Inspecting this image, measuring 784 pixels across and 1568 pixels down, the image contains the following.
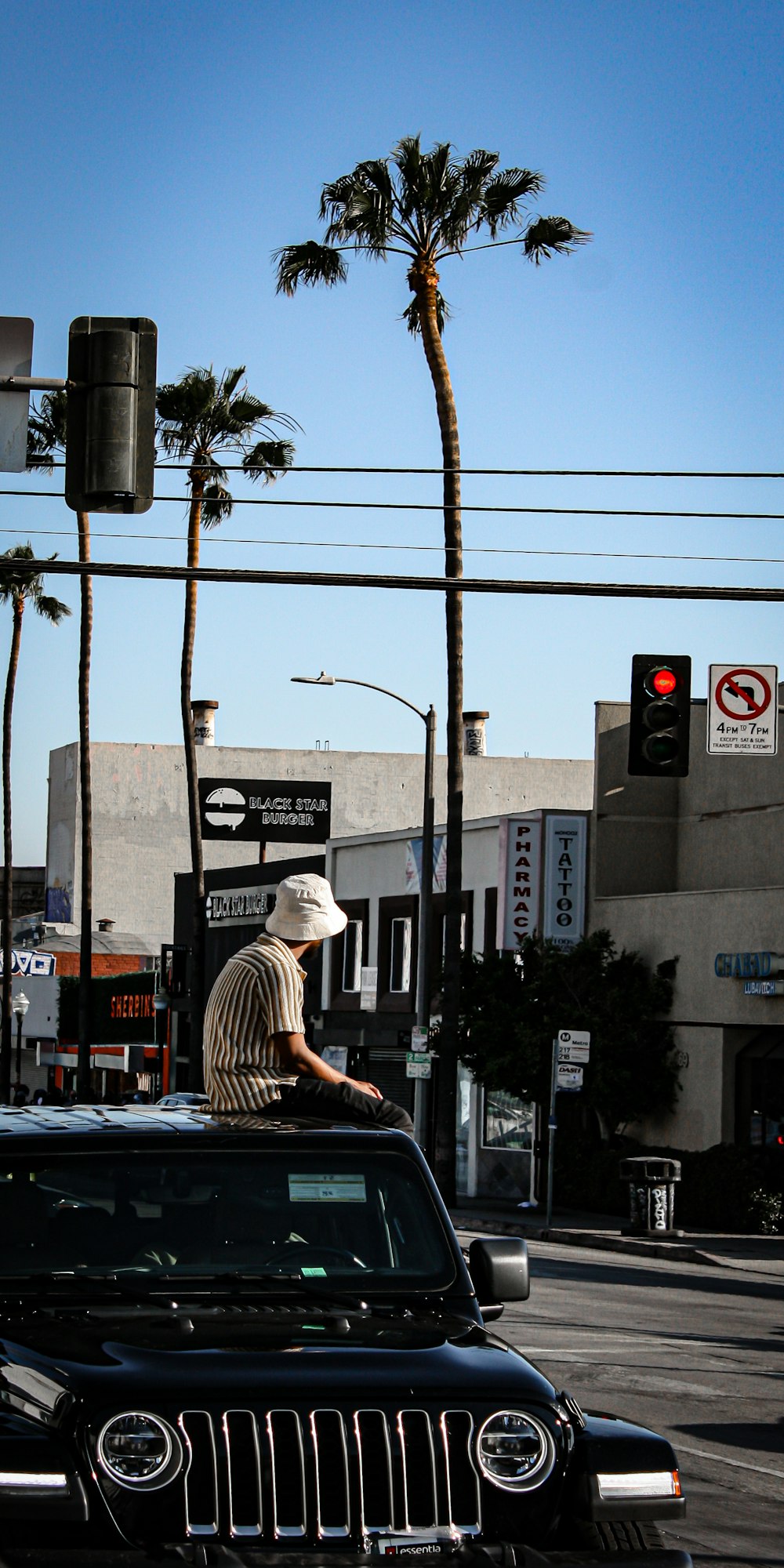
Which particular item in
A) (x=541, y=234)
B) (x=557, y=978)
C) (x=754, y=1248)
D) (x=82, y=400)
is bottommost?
(x=754, y=1248)

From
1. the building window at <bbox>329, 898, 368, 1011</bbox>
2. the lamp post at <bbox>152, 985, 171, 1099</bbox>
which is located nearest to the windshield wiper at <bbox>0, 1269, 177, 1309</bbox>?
the building window at <bbox>329, 898, 368, 1011</bbox>

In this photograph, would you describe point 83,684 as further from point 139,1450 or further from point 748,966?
point 139,1450

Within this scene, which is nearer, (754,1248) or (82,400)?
(82,400)

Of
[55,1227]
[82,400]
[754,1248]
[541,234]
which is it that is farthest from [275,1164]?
[541,234]

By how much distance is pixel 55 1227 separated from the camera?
5.33 metres

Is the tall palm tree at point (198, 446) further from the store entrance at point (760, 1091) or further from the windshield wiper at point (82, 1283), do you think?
Result: the windshield wiper at point (82, 1283)

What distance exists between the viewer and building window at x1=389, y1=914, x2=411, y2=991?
42.2 metres

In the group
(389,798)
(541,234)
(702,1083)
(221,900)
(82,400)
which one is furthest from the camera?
(389,798)

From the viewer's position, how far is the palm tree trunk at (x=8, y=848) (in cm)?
5931

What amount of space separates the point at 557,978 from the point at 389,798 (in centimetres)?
3835

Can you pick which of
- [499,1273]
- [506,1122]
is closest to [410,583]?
[499,1273]

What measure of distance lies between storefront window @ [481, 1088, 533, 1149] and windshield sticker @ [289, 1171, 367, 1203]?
29404 millimetres

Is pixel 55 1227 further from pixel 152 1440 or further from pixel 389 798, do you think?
pixel 389 798

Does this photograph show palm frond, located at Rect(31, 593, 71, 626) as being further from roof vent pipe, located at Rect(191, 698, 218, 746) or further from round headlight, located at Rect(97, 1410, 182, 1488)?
round headlight, located at Rect(97, 1410, 182, 1488)
